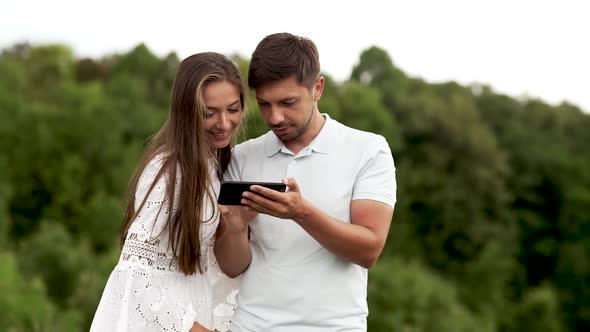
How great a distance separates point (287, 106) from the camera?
4.19 meters

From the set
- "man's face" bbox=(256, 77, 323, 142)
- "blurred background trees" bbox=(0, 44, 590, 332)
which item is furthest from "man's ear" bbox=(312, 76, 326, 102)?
"blurred background trees" bbox=(0, 44, 590, 332)

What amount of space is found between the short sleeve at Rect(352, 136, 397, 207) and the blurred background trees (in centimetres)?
3801

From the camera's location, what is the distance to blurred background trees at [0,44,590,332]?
4478 centimetres

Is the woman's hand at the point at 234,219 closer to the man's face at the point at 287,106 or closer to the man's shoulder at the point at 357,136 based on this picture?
the man's face at the point at 287,106

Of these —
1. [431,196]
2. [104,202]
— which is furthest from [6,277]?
[431,196]

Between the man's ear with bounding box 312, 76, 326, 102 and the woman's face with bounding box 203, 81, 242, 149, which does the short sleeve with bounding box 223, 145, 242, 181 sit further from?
the man's ear with bounding box 312, 76, 326, 102

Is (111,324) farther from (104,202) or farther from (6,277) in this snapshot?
(104,202)

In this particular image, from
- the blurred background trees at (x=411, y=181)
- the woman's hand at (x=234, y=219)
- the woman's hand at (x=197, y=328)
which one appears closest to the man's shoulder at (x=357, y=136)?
the woman's hand at (x=234, y=219)

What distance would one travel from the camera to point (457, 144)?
5184 centimetres

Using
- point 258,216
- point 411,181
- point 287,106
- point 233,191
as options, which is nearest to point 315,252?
point 258,216

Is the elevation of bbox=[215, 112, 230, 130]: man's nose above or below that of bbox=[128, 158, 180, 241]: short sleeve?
above

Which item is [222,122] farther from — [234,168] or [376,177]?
[376,177]

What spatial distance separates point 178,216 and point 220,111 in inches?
19.1

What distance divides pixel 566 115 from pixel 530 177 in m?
6.76
